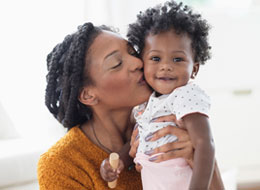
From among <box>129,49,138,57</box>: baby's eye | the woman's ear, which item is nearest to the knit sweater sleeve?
the woman's ear

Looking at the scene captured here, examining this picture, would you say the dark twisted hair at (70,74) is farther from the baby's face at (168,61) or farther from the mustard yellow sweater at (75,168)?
the baby's face at (168,61)

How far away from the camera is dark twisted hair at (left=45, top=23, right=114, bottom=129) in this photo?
1.32m

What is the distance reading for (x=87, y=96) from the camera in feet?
4.60

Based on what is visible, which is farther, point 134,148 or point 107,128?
point 107,128

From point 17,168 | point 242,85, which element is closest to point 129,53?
point 17,168

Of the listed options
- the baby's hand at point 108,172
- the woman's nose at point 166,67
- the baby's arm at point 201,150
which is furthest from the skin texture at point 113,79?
the baby's arm at point 201,150

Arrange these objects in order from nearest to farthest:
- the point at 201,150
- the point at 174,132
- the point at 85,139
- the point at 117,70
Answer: the point at 201,150 < the point at 174,132 < the point at 117,70 < the point at 85,139

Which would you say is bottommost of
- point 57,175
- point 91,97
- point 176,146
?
point 57,175

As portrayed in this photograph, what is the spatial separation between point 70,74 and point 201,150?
577 millimetres

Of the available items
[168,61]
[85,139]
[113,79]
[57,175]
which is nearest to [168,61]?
[168,61]

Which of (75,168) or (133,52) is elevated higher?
(133,52)

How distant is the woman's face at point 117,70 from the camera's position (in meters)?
1.30

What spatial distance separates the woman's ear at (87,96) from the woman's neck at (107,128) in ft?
0.23

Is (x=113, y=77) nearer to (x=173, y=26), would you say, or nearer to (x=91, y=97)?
(x=91, y=97)
